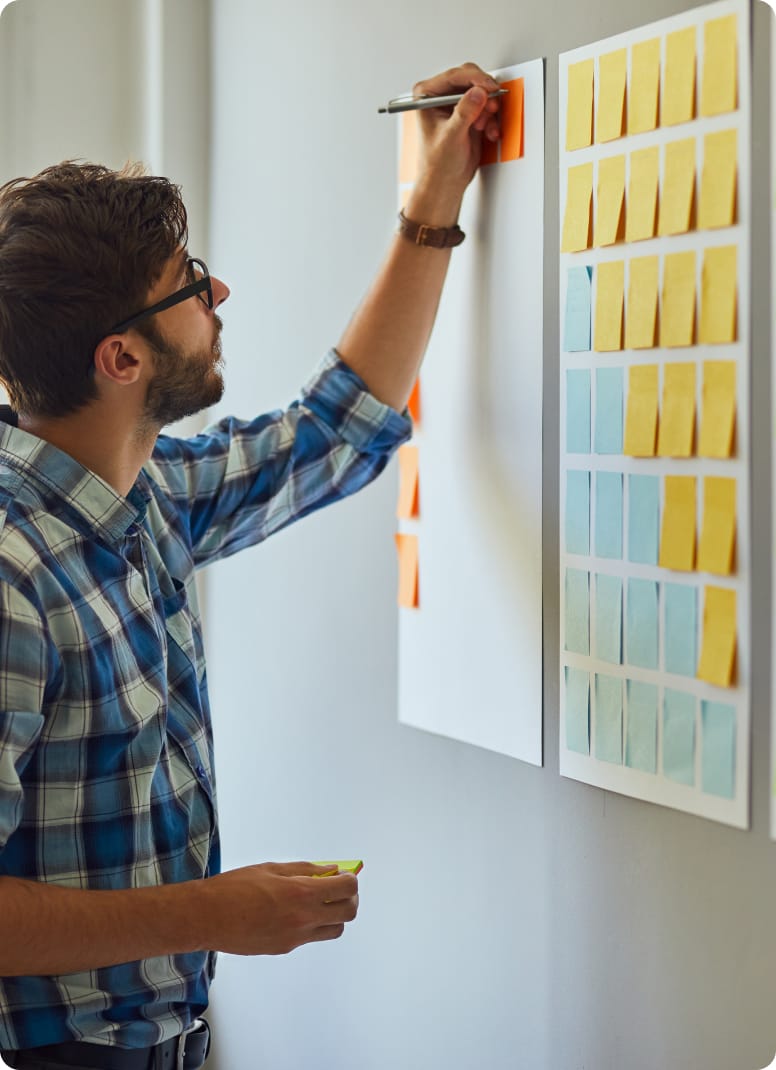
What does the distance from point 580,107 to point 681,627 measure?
0.53 metres

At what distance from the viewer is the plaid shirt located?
98 cm

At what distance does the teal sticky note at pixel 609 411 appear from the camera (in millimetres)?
1066

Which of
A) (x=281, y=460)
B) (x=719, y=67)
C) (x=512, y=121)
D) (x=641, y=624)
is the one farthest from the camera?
(x=281, y=460)

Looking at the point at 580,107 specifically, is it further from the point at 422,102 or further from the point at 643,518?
the point at 643,518

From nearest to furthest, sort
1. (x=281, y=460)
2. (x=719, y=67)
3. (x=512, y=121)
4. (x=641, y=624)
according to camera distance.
→ 1. (x=719, y=67)
2. (x=641, y=624)
3. (x=512, y=121)
4. (x=281, y=460)

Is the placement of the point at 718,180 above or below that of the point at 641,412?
above

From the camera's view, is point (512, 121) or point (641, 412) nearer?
point (641, 412)

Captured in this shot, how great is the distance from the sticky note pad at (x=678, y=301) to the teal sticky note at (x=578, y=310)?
10 centimetres

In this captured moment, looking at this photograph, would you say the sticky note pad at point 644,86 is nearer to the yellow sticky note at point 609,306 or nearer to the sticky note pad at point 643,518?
the yellow sticky note at point 609,306

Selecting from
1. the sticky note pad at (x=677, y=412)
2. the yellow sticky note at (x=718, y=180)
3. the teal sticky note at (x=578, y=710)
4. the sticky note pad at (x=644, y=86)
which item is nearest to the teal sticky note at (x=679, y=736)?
the teal sticky note at (x=578, y=710)

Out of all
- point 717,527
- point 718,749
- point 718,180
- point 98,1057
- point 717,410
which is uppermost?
point 718,180

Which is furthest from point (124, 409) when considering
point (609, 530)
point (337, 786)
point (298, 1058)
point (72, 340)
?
point (298, 1058)

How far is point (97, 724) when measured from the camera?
3.38 ft

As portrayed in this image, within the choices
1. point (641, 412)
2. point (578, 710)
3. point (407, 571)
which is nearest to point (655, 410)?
point (641, 412)
